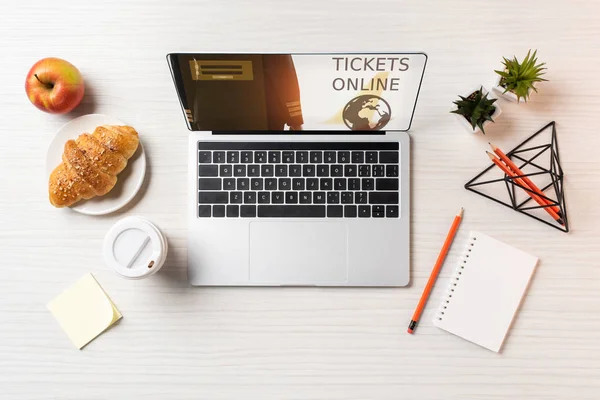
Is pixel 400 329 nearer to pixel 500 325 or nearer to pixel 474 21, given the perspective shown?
pixel 500 325

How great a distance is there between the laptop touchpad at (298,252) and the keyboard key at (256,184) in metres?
0.06

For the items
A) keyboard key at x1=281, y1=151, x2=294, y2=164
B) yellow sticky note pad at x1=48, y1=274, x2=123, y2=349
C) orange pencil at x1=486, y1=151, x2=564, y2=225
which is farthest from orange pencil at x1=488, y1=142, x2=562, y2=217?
yellow sticky note pad at x1=48, y1=274, x2=123, y2=349

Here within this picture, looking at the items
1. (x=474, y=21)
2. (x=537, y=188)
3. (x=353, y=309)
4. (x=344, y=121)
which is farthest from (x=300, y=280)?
(x=474, y=21)

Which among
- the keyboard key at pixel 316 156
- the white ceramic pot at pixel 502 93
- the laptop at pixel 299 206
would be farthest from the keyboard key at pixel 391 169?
the white ceramic pot at pixel 502 93

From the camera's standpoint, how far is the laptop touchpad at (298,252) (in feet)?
2.70

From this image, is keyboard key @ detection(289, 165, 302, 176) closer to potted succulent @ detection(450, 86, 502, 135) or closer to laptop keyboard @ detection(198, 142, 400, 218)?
laptop keyboard @ detection(198, 142, 400, 218)

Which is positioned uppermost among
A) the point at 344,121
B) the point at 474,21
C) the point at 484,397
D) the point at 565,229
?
the point at 474,21

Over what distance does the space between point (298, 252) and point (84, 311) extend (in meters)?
0.37

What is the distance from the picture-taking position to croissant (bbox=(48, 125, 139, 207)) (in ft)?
2.60

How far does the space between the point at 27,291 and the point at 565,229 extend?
0.89m

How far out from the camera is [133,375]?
0.83 m

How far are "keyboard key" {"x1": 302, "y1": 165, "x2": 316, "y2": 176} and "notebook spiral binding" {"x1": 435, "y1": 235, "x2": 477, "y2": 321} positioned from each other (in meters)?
0.28

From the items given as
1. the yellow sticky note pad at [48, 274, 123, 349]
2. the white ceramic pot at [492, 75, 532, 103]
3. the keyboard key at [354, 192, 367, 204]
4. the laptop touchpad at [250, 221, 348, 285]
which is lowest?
the yellow sticky note pad at [48, 274, 123, 349]

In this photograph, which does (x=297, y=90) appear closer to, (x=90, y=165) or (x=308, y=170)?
(x=308, y=170)
